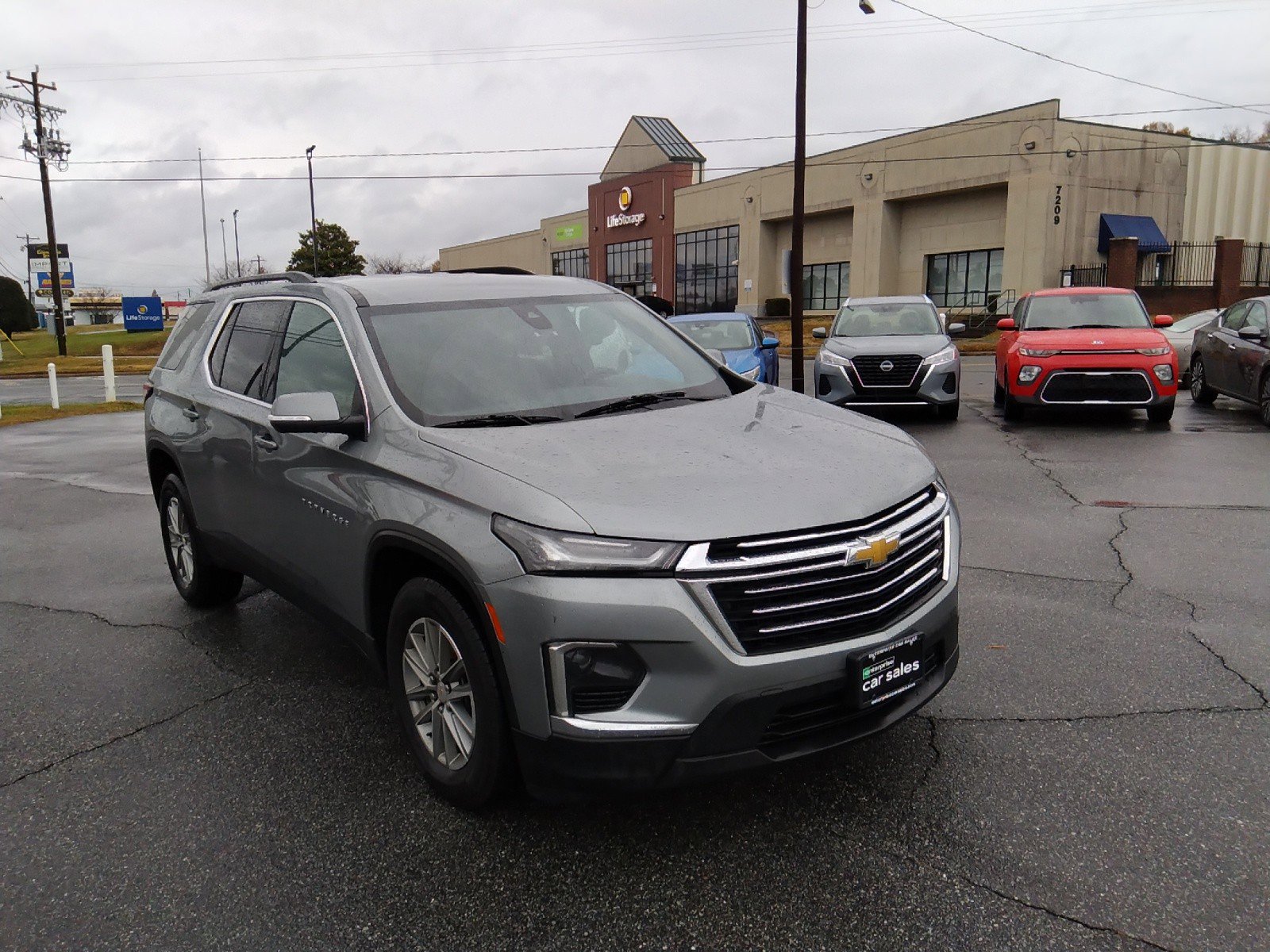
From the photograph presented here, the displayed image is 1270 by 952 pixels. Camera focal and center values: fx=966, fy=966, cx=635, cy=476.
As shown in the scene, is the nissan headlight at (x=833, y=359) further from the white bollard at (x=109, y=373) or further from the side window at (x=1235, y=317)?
the white bollard at (x=109, y=373)

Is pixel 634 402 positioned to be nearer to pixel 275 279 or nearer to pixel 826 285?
pixel 275 279

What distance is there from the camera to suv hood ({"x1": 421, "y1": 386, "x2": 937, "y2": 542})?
8.89ft

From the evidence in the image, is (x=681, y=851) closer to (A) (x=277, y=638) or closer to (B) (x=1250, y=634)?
(A) (x=277, y=638)

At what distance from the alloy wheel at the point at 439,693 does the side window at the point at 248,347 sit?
1.77 m

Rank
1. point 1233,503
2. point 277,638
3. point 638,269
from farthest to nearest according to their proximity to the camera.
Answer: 1. point 638,269
2. point 1233,503
3. point 277,638

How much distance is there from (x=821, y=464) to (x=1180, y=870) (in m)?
1.57

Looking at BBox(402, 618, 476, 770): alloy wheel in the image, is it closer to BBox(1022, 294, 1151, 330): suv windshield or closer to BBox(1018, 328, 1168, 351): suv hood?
BBox(1018, 328, 1168, 351): suv hood

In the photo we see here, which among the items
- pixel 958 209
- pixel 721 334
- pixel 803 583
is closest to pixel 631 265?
pixel 958 209

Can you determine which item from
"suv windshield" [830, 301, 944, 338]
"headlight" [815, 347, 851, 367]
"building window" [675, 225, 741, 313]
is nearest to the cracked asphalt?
"headlight" [815, 347, 851, 367]

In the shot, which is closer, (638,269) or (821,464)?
(821,464)

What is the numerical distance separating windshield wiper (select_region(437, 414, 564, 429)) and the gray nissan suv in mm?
18

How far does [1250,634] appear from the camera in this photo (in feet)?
15.4

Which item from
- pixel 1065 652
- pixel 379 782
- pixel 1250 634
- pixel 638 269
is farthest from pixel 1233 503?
pixel 638 269

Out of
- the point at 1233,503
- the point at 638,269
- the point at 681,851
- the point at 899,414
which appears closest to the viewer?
the point at 681,851
